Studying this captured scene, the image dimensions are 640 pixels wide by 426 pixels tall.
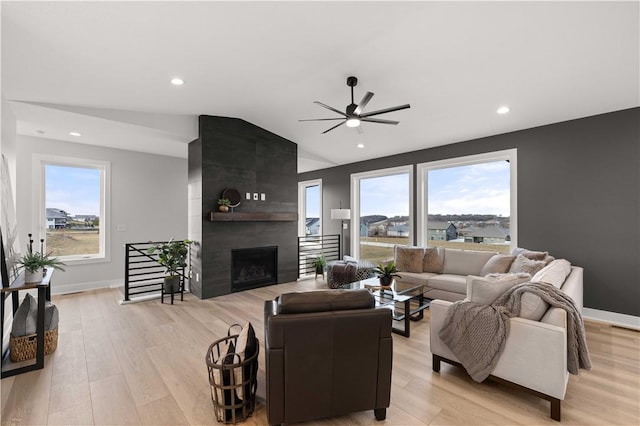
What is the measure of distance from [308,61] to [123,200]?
15.4ft

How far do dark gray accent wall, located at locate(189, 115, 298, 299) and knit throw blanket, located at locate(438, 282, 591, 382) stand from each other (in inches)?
145

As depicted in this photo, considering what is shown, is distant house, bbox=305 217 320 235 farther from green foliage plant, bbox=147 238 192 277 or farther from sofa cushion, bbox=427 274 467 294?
sofa cushion, bbox=427 274 467 294

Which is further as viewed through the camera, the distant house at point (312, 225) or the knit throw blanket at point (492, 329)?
the distant house at point (312, 225)

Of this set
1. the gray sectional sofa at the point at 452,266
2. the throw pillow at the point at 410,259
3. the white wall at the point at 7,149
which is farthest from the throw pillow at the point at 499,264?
the white wall at the point at 7,149

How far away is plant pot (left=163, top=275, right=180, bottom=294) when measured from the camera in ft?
14.3

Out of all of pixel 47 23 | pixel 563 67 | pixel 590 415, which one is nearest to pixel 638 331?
pixel 590 415

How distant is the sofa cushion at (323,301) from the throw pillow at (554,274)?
1794 mm

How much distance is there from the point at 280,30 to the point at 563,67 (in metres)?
2.88

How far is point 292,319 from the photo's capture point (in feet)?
5.34

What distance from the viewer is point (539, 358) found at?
1934 mm

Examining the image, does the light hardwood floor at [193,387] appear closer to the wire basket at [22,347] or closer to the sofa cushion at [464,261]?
the wire basket at [22,347]

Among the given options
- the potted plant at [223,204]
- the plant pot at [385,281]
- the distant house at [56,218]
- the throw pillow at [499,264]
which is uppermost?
the potted plant at [223,204]

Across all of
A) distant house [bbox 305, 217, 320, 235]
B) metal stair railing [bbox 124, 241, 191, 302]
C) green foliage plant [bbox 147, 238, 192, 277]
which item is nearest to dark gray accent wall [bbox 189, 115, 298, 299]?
green foliage plant [bbox 147, 238, 192, 277]

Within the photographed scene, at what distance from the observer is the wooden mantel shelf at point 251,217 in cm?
455
